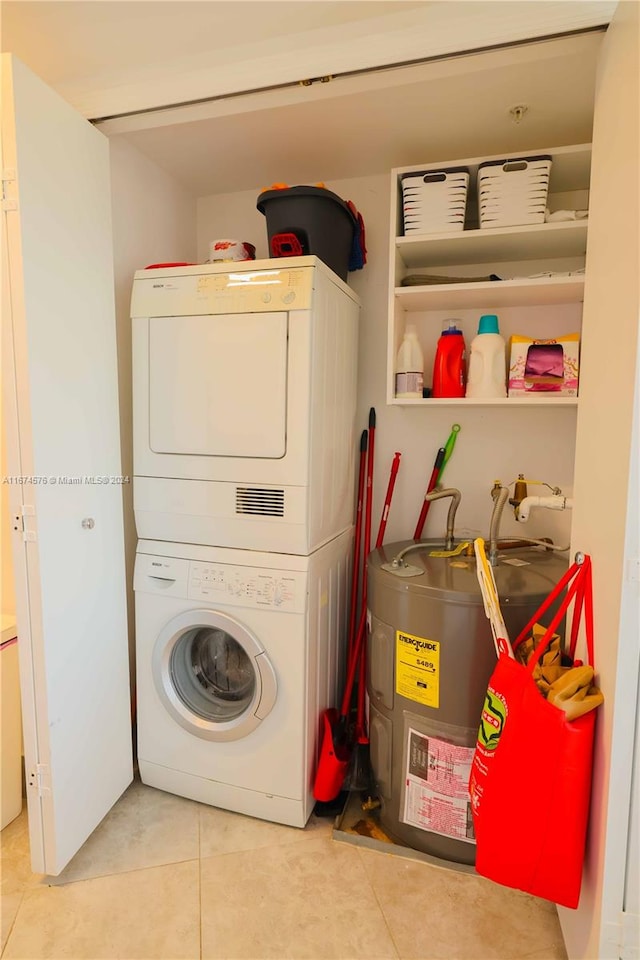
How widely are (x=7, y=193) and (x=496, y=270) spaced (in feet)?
5.36

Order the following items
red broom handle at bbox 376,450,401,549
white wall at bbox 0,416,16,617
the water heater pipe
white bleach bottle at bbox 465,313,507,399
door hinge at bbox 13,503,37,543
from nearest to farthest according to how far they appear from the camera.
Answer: door hinge at bbox 13,503,37,543 → the water heater pipe → white wall at bbox 0,416,16,617 → white bleach bottle at bbox 465,313,507,399 → red broom handle at bbox 376,450,401,549

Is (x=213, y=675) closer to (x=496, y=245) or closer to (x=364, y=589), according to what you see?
(x=364, y=589)

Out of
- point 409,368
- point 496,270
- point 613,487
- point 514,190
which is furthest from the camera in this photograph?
point 496,270

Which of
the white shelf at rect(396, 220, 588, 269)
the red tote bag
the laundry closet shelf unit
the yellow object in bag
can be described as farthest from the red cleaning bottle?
the yellow object in bag

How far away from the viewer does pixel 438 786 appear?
1.58 meters

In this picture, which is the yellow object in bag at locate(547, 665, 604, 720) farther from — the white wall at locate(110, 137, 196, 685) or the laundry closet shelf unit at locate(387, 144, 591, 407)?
the white wall at locate(110, 137, 196, 685)

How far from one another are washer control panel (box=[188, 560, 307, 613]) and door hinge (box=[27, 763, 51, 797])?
0.61 meters

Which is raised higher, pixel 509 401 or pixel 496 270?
pixel 496 270

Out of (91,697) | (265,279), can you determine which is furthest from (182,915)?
(265,279)

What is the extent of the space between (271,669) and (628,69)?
1754 millimetres

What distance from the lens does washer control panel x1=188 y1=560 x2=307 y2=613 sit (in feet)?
5.46

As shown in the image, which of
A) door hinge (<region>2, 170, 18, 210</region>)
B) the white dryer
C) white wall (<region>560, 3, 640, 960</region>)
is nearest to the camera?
white wall (<region>560, 3, 640, 960</region>)

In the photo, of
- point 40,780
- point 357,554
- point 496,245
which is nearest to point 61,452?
point 40,780

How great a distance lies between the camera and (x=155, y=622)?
1854 millimetres
